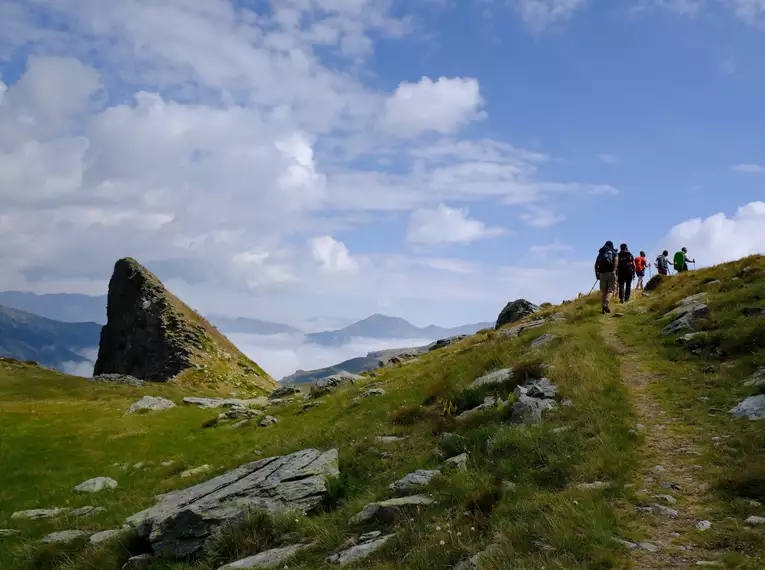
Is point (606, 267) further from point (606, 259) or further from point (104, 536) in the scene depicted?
point (104, 536)

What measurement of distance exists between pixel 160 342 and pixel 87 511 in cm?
6009

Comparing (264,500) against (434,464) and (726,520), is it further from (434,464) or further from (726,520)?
(726,520)

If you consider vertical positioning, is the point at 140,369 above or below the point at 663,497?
above

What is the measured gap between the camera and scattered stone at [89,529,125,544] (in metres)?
15.1

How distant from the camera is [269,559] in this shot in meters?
10.9

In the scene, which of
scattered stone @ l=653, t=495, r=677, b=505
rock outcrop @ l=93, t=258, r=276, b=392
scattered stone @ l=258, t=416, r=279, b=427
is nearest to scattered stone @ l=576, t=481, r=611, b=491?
scattered stone @ l=653, t=495, r=677, b=505

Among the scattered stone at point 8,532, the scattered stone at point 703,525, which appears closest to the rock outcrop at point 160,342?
the scattered stone at point 8,532

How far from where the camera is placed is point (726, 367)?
1708 centimetres

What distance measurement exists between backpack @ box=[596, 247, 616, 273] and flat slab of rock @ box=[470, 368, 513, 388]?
15227 millimetres

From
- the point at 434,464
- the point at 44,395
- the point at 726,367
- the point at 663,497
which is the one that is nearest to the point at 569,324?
the point at 726,367

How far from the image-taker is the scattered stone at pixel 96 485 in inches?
1002

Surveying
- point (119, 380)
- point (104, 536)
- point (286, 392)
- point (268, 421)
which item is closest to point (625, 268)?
point (268, 421)

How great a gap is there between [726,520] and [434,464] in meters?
6.77

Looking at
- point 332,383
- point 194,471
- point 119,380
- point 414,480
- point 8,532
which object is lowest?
point 8,532
